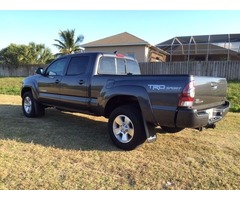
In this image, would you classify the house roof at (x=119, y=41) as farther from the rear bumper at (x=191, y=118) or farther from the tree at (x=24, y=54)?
the rear bumper at (x=191, y=118)

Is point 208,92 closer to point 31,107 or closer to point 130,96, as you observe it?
point 130,96

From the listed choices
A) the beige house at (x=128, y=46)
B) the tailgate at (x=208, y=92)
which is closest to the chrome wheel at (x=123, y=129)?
the tailgate at (x=208, y=92)

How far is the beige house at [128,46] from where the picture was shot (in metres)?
24.4

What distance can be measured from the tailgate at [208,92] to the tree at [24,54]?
1297 inches

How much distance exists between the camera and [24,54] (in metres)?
34.7

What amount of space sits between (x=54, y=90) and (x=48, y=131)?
1.20 meters

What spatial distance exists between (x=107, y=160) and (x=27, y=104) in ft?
14.4

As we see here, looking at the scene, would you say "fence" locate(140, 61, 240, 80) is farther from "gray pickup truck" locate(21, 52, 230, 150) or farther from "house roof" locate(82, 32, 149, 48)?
"gray pickup truck" locate(21, 52, 230, 150)

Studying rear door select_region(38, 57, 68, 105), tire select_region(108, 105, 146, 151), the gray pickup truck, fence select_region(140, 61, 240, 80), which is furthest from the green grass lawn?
fence select_region(140, 61, 240, 80)

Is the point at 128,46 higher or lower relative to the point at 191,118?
higher

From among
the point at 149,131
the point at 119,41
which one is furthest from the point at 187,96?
the point at 119,41


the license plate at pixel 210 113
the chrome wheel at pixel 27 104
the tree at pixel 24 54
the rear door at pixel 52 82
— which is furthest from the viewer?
the tree at pixel 24 54

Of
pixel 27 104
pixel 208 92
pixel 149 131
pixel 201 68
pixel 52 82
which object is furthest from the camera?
pixel 201 68

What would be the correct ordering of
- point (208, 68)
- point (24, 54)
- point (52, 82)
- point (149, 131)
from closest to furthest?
point (149, 131) → point (52, 82) → point (208, 68) → point (24, 54)
